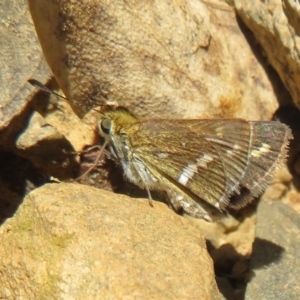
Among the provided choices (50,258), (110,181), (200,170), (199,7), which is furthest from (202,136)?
(50,258)

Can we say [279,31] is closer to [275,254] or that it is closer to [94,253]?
[275,254]

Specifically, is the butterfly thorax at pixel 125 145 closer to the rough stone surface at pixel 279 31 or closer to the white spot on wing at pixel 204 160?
the white spot on wing at pixel 204 160

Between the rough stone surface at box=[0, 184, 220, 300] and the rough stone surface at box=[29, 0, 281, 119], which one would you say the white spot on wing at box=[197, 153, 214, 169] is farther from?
the rough stone surface at box=[0, 184, 220, 300]

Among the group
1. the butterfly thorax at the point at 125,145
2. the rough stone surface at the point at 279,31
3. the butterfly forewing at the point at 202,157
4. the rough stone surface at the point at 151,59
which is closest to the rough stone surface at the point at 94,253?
the butterfly forewing at the point at 202,157

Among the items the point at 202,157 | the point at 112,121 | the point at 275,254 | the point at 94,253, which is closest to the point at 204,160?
the point at 202,157

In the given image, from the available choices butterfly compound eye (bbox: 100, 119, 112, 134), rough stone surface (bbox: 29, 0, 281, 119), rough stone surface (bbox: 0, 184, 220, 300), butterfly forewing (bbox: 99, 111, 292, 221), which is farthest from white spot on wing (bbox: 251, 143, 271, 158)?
butterfly compound eye (bbox: 100, 119, 112, 134)

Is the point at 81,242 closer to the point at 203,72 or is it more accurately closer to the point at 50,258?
the point at 50,258

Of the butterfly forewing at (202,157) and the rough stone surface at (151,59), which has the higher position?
the rough stone surface at (151,59)
